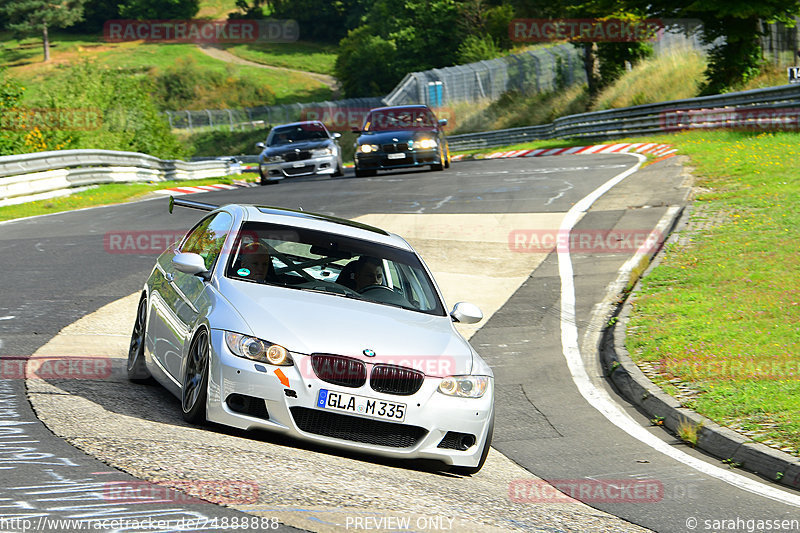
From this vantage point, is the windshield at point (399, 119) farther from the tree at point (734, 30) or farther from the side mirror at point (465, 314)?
the side mirror at point (465, 314)

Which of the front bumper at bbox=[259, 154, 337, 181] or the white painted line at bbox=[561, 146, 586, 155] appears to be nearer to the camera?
the front bumper at bbox=[259, 154, 337, 181]

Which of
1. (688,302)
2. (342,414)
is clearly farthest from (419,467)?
(688,302)

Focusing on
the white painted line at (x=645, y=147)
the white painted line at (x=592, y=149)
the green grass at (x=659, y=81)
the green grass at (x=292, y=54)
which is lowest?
the white painted line at (x=592, y=149)

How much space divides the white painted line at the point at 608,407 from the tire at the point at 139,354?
388 centimetres

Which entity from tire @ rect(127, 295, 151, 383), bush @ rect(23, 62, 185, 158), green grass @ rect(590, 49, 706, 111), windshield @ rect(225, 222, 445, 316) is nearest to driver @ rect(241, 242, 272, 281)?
windshield @ rect(225, 222, 445, 316)

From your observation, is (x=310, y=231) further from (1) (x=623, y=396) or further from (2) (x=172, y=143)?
(2) (x=172, y=143)

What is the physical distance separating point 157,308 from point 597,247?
32.0ft

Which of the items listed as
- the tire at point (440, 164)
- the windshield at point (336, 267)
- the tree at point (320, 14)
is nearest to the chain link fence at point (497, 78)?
the tire at point (440, 164)

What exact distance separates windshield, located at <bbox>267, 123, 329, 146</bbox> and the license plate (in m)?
22.6

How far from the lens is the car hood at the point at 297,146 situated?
27969 mm

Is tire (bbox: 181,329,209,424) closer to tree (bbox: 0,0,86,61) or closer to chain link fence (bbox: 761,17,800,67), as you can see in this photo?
chain link fence (bbox: 761,17,800,67)

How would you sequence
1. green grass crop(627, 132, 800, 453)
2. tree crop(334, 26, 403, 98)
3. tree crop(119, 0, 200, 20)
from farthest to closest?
tree crop(119, 0, 200, 20) → tree crop(334, 26, 403, 98) → green grass crop(627, 132, 800, 453)

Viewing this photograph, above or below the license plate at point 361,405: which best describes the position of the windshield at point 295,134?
above

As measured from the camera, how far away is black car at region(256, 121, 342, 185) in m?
28.0
